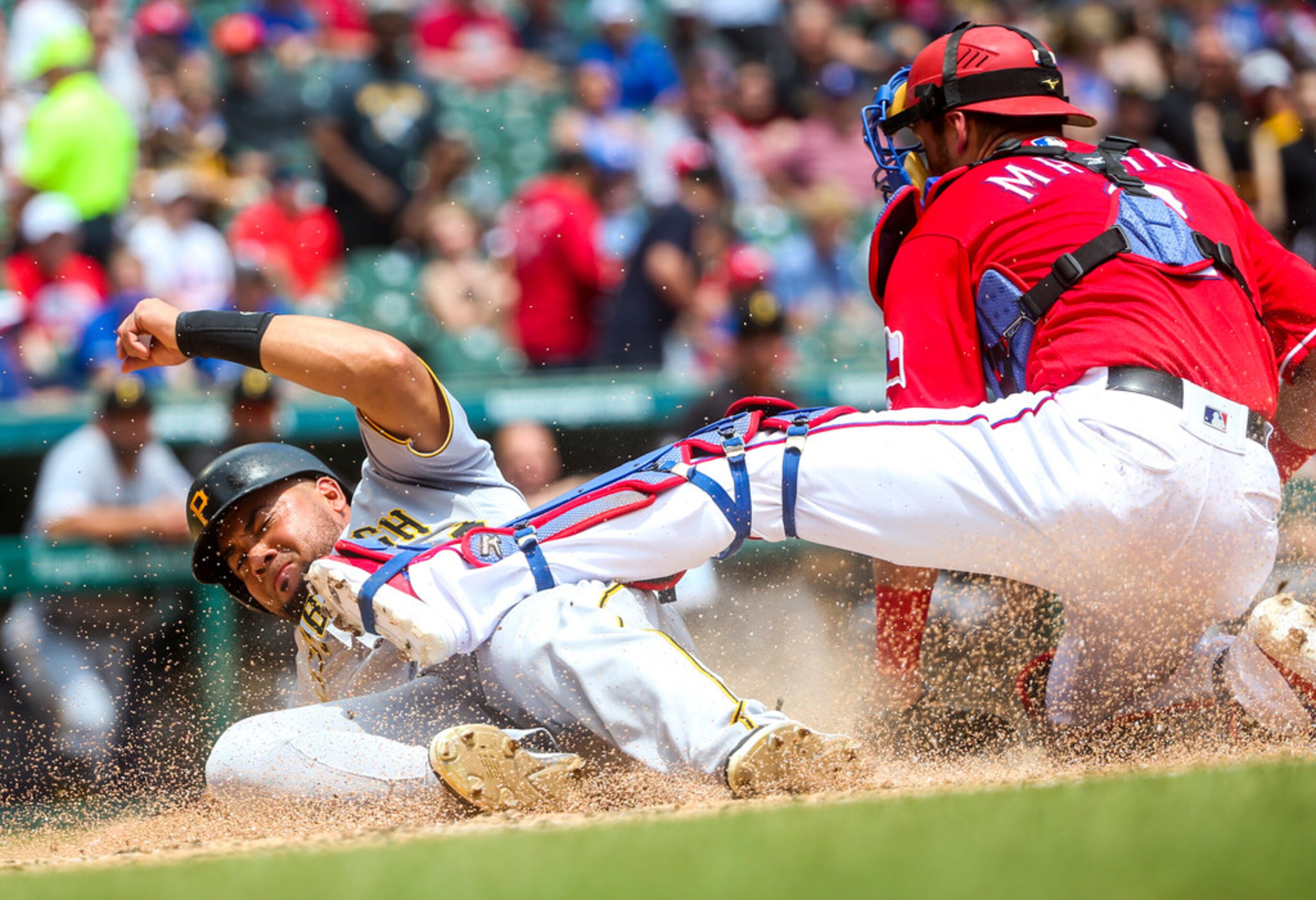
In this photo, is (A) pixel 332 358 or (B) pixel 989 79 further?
(B) pixel 989 79

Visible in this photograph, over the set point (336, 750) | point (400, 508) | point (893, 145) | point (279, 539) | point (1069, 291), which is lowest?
point (336, 750)

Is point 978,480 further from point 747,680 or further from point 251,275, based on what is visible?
point 251,275

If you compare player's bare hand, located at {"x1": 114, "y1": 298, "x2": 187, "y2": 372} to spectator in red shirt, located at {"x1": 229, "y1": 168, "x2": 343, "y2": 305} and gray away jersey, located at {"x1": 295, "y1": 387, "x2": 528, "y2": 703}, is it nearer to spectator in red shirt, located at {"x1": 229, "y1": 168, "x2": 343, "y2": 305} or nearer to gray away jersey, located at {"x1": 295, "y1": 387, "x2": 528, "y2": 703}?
gray away jersey, located at {"x1": 295, "y1": 387, "x2": 528, "y2": 703}

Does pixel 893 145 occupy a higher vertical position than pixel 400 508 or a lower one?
higher

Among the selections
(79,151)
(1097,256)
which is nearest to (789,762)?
(1097,256)

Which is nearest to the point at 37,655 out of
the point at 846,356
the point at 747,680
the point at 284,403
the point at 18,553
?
the point at 18,553

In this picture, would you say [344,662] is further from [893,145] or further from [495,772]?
[893,145]

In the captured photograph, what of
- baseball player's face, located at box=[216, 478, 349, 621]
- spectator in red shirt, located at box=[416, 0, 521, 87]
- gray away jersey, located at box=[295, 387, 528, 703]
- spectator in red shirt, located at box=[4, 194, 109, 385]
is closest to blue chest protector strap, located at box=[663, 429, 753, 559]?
gray away jersey, located at box=[295, 387, 528, 703]
